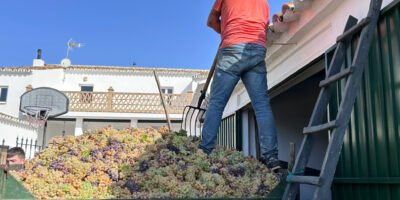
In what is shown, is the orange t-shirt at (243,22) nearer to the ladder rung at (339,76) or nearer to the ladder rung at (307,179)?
the ladder rung at (339,76)

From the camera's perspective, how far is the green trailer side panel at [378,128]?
7.98 ft

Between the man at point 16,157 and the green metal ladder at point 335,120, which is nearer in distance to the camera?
the green metal ladder at point 335,120

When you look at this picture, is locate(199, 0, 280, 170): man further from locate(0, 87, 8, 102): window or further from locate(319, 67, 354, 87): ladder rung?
locate(0, 87, 8, 102): window

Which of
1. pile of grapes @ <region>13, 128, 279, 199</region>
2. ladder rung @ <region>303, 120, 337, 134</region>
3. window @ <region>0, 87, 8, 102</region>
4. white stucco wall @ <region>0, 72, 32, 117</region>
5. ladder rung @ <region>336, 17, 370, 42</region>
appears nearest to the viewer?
ladder rung @ <region>303, 120, 337, 134</region>

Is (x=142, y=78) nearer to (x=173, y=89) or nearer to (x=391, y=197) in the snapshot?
(x=173, y=89)

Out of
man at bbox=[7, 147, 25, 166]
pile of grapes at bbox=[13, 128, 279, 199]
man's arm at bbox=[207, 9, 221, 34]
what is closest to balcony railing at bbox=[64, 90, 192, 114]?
man's arm at bbox=[207, 9, 221, 34]

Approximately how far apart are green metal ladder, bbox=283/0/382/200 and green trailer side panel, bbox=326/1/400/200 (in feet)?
0.57

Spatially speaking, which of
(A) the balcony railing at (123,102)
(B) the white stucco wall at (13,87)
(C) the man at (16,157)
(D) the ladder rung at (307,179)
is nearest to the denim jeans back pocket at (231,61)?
(D) the ladder rung at (307,179)

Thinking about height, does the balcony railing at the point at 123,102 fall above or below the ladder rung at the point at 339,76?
above

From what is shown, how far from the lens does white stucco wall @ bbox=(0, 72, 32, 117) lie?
27.2 metres

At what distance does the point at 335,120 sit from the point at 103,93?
23117 mm

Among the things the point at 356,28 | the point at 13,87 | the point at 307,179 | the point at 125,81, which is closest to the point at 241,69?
the point at 356,28

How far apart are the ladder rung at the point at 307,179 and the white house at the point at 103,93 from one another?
70.1 ft

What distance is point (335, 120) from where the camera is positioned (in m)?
2.16
